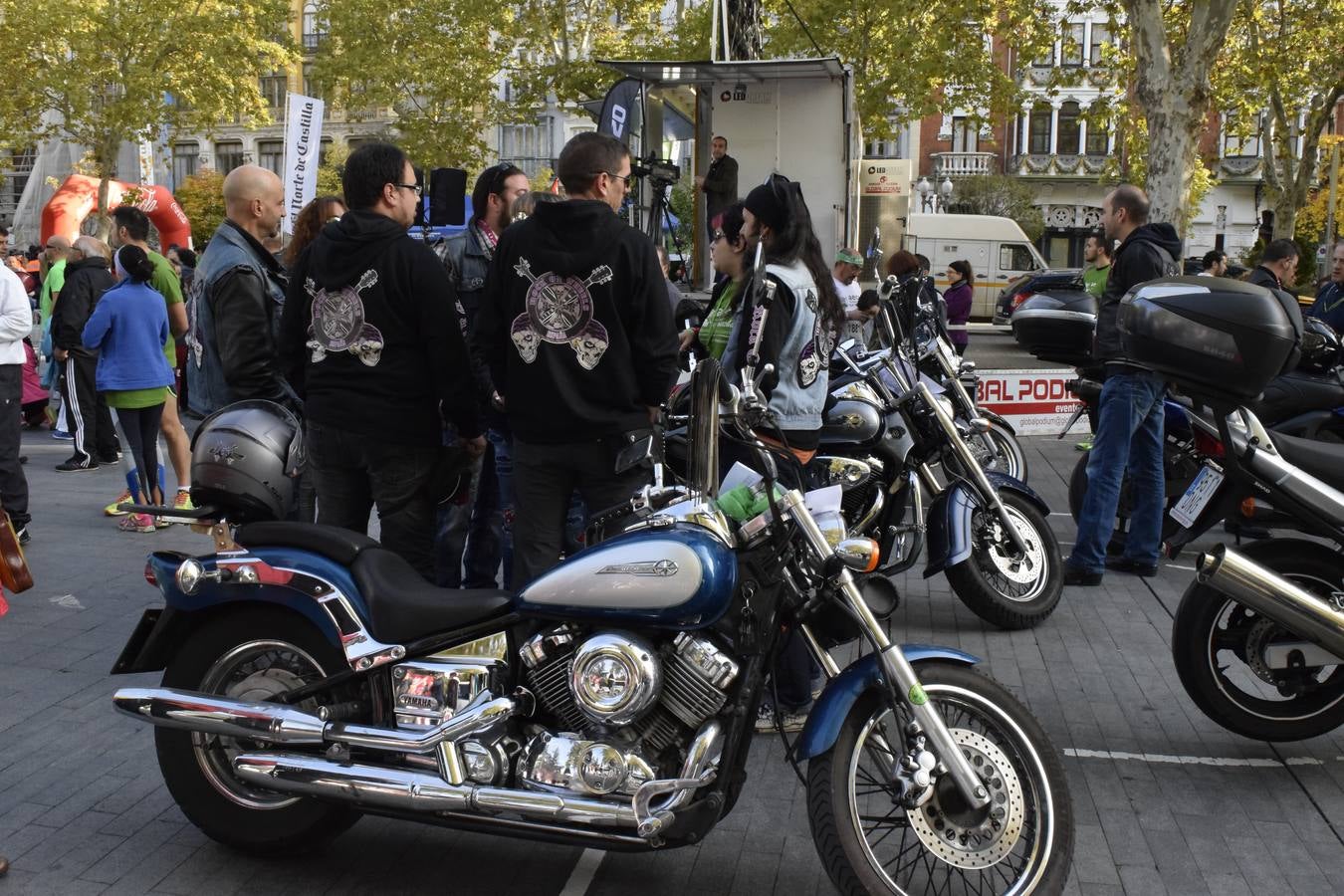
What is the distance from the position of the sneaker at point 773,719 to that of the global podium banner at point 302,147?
7357 millimetres

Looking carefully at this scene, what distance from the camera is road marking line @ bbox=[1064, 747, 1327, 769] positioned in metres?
4.65

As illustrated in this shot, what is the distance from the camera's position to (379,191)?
4.60m

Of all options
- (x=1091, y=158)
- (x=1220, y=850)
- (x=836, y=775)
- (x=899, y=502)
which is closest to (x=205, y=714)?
(x=836, y=775)

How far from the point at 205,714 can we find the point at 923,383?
3740mm

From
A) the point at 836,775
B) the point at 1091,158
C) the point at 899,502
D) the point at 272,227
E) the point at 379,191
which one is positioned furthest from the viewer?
the point at 1091,158

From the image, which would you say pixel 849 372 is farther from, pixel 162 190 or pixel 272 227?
pixel 162 190

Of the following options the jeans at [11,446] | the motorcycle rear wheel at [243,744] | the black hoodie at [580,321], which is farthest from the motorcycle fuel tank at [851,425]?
the jeans at [11,446]

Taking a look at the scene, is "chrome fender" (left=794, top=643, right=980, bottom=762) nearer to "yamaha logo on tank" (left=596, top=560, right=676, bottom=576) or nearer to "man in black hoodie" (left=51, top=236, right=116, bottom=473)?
"yamaha logo on tank" (left=596, top=560, right=676, bottom=576)

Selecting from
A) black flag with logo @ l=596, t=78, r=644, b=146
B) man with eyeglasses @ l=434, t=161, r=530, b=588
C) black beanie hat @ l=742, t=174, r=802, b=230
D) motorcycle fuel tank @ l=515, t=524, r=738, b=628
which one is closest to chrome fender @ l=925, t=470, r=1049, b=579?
black beanie hat @ l=742, t=174, r=802, b=230

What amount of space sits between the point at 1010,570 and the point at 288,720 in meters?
3.67

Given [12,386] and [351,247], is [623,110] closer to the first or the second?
[12,386]

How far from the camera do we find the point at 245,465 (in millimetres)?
4070

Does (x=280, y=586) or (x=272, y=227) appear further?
(x=272, y=227)

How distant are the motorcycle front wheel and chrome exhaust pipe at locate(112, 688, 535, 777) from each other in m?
0.85
